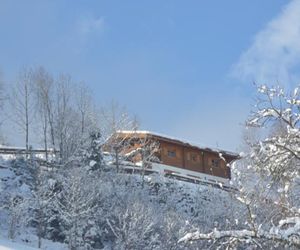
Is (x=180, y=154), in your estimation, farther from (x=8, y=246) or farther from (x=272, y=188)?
(x=272, y=188)

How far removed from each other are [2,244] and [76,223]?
645 cm

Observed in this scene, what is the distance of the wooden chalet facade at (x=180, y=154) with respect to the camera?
4834 cm

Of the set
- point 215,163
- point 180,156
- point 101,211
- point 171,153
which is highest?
point 171,153

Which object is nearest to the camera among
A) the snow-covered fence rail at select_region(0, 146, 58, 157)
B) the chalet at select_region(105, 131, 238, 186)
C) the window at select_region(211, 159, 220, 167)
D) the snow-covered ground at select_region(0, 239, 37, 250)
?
the snow-covered ground at select_region(0, 239, 37, 250)

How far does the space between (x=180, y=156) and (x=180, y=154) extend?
0.56 feet

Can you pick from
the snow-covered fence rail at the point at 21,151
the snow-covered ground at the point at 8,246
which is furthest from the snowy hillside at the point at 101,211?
the snow-covered fence rail at the point at 21,151

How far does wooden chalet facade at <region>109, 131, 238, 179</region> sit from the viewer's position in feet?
159

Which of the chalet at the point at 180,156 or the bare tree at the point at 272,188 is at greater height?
the chalet at the point at 180,156

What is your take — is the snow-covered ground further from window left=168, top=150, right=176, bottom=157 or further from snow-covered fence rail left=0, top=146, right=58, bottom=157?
window left=168, top=150, right=176, bottom=157

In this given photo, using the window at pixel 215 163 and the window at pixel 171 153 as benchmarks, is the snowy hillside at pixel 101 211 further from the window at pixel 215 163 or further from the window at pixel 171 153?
the window at pixel 215 163

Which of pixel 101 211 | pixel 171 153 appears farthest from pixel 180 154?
pixel 101 211

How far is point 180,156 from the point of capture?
5447 cm

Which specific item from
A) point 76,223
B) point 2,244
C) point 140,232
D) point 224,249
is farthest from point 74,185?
point 224,249

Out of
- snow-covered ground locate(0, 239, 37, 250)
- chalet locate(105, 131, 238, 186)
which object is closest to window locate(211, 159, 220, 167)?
chalet locate(105, 131, 238, 186)
